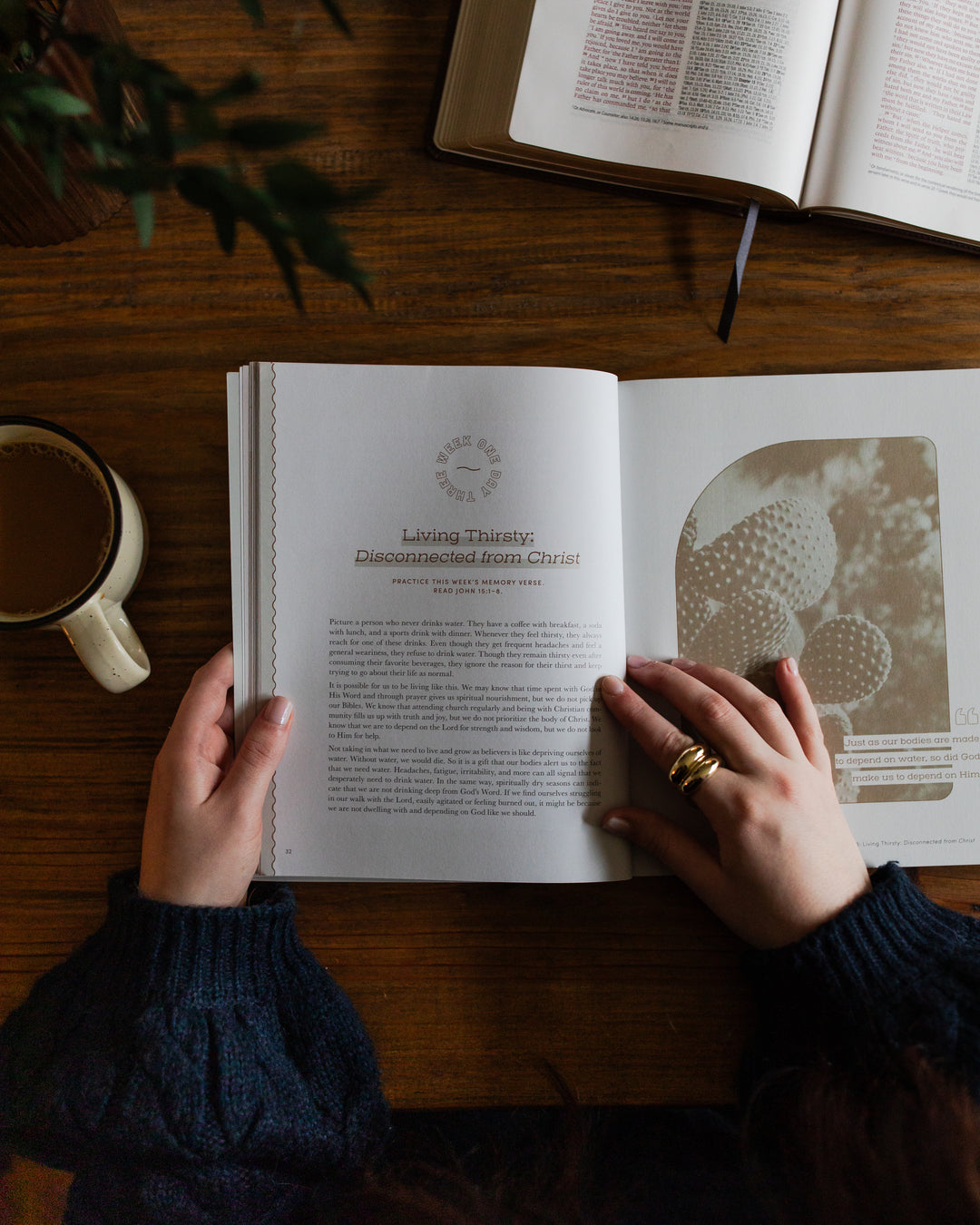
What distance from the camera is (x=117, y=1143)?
53 centimetres

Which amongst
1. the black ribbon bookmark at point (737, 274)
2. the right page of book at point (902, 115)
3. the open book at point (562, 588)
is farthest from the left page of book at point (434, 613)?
the right page of book at point (902, 115)

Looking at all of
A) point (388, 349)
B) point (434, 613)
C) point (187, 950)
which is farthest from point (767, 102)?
point (187, 950)

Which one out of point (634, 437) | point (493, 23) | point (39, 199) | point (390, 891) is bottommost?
point (390, 891)

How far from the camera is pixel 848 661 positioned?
63 cm

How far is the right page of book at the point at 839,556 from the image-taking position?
63 centimetres

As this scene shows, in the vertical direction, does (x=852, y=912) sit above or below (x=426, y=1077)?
above

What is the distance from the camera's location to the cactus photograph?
2.06 ft

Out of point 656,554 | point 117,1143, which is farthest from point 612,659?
point 117,1143

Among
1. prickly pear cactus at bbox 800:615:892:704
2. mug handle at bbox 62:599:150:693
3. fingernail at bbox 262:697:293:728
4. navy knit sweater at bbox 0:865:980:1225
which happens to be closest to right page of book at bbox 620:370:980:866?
prickly pear cactus at bbox 800:615:892:704

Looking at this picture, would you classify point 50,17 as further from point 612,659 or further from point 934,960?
point 934,960

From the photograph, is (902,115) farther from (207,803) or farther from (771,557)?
(207,803)

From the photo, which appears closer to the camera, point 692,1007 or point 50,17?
point 50,17

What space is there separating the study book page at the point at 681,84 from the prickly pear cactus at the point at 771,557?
0.25 meters

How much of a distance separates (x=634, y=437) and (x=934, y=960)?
1.39 ft
